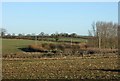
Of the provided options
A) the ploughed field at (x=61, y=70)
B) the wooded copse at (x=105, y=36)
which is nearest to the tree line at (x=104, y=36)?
the wooded copse at (x=105, y=36)

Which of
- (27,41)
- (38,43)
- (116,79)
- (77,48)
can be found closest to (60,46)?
(77,48)

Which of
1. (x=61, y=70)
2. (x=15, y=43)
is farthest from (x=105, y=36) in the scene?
(x=61, y=70)

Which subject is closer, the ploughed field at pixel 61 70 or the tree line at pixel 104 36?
the ploughed field at pixel 61 70

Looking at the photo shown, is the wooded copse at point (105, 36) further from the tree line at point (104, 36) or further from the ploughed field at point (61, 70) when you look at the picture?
the ploughed field at point (61, 70)

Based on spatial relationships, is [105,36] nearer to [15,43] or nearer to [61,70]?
[15,43]

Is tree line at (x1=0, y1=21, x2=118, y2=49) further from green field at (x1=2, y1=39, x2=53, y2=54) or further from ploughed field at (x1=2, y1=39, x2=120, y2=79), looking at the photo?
ploughed field at (x1=2, y1=39, x2=120, y2=79)

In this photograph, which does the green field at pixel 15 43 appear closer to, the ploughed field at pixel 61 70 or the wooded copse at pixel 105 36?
the wooded copse at pixel 105 36

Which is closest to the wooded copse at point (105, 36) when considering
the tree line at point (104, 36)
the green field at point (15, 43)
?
the tree line at point (104, 36)

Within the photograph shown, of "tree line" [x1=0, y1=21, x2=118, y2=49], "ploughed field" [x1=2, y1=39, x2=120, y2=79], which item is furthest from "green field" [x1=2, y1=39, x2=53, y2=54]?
Answer: "ploughed field" [x1=2, y1=39, x2=120, y2=79]

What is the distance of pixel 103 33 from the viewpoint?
4756cm

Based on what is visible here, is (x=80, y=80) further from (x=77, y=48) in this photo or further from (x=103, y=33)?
(x=103, y=33)

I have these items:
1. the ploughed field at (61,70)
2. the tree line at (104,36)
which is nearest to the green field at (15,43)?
the tree line at (104,36)

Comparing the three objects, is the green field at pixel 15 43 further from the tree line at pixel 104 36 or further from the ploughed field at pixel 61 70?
the ploughed field at pixel 61 70

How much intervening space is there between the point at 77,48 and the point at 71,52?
133 inches
